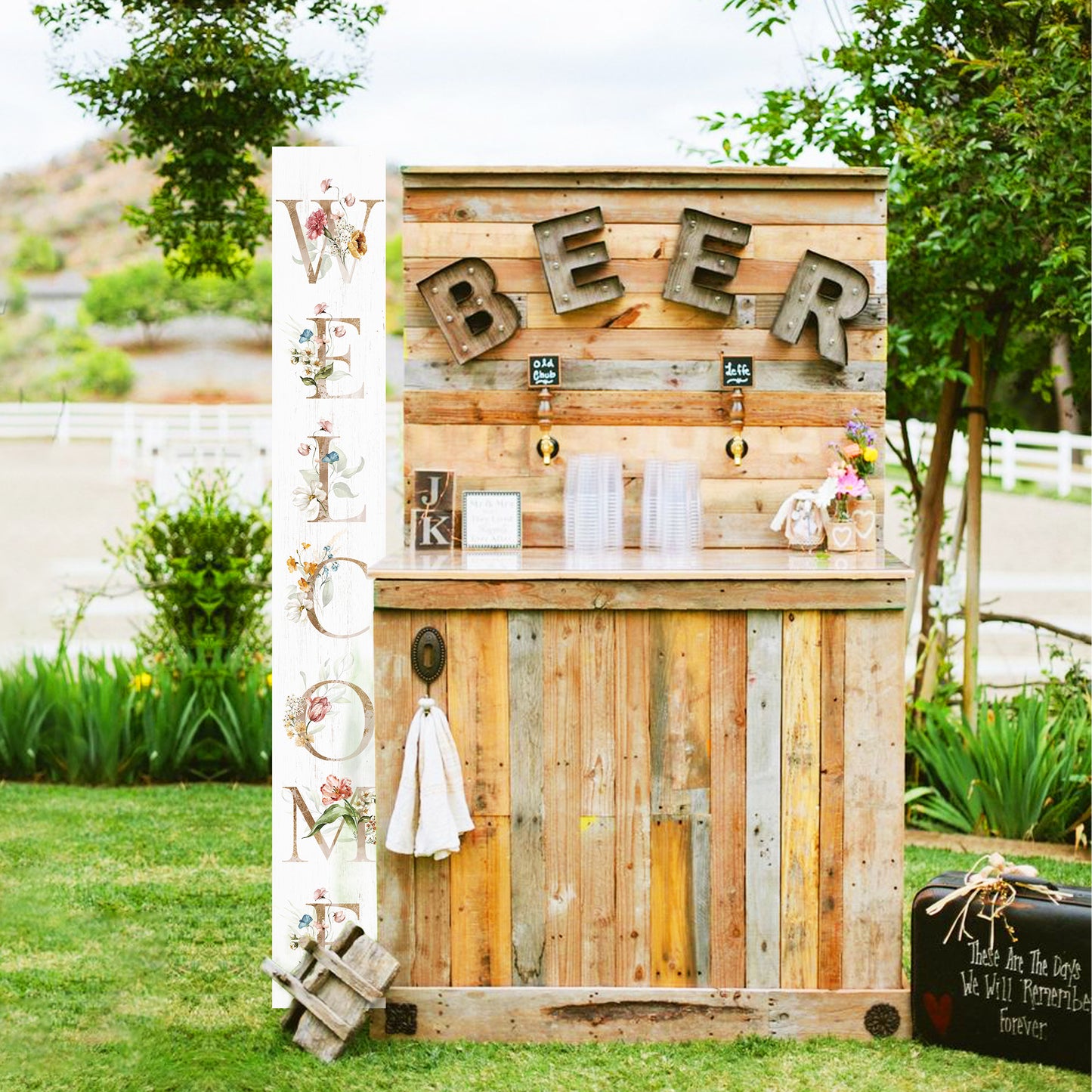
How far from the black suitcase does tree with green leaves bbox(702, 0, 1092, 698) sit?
2.30 metres

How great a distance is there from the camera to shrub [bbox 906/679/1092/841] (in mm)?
4730

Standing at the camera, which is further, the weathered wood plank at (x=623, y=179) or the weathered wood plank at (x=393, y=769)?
the weathered wood plank at (x=623, y=179)

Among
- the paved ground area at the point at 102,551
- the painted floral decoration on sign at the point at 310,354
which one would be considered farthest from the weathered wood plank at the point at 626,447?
the paved ground area at the point at 102,551

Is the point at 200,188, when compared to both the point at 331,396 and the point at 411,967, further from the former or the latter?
the point at 411,967

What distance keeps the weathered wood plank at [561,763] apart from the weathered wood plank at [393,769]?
1.09ft

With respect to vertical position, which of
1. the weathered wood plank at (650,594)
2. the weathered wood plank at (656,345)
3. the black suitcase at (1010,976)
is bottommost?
the black suitcase at (1010,976)

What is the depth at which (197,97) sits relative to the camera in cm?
542

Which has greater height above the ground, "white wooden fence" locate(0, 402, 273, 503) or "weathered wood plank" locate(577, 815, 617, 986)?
"white wooden fence" locate(0, 402, 273, 503)

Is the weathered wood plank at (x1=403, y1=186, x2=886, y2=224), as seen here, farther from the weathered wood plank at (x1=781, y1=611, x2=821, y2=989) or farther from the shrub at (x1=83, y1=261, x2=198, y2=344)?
the shrub at (x1=83, y1=261, x2=198, y2=344)

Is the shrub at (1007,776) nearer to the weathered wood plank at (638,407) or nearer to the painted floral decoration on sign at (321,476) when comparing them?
the weathered wood plank at (638,407)

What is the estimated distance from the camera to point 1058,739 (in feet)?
16.7

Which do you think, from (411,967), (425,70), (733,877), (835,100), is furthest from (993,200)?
(411,967)

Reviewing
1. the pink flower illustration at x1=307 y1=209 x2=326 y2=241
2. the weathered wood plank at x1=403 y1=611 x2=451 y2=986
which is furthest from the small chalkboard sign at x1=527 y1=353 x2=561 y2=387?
the weathered wood plank at x1=403 y1=611 x2=451 y2=986

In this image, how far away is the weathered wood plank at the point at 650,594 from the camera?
312 centimetres
